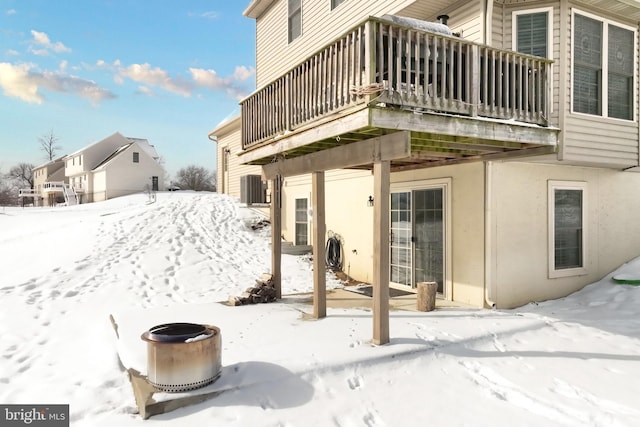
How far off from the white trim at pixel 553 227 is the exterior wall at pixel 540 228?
6 cm

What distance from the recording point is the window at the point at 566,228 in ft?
24.3

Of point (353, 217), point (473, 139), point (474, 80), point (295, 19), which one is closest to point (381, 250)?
point (473, 139)

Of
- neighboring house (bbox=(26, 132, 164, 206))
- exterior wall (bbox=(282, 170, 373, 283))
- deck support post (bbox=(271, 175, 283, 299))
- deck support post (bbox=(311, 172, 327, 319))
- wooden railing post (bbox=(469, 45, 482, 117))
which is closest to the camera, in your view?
wooden railing post (bbox=(469, 45, 482, 117))

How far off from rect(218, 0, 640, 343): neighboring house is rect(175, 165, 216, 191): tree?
4111 cm

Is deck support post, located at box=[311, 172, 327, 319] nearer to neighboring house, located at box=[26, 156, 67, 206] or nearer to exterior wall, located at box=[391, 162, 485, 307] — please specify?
exterior wall, located at box=[391, 162, 485, 307]

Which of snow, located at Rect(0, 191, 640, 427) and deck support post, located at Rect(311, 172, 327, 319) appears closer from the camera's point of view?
snow, located at Rect(0, 191, 640, 427)

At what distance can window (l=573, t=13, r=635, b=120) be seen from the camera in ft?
22.9

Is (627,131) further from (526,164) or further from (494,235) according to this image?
(494,235)

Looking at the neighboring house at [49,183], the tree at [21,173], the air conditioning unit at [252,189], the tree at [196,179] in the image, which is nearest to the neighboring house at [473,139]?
the air conditioning unit at [252,189]

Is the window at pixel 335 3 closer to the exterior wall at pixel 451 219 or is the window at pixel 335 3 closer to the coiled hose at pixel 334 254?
the exterior wall at pixel 451 219

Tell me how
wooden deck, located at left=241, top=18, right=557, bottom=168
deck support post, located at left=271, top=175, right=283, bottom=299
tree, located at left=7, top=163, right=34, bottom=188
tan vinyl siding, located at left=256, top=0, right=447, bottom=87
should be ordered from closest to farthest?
wooden deck, located at left=241, top=18, right=557, bottom=168
deck support post, located at left=271, top=175, right=283, bottom=299
tan vinyl siding, located at left=256, top=0, right=447, bottom=87
tree, located at left=7, top=163, right=34, bottom=188

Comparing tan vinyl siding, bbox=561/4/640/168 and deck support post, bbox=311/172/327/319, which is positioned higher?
tan vinyl siding, bbox=561/4/640/168

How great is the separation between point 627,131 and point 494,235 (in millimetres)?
3461

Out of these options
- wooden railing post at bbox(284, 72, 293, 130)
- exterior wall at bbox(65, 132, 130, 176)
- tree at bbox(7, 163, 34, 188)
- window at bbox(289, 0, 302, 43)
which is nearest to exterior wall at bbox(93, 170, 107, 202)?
exterior wall at bbox(65, 132, 130, 176)
